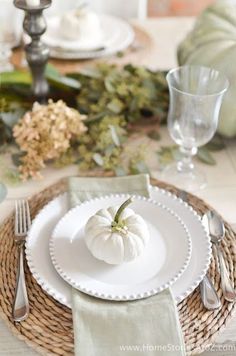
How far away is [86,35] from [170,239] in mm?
740

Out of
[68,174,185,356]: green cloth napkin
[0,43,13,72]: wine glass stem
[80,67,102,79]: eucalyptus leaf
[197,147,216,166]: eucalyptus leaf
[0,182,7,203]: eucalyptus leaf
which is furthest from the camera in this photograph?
[0,43,13,72]: wine glass stem

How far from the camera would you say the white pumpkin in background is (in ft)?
3.40

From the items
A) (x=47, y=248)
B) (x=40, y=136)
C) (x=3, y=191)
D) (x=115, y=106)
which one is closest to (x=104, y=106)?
(x=115, y=106)

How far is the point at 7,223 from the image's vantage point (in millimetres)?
884

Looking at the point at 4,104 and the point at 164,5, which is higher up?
the point at 4,104

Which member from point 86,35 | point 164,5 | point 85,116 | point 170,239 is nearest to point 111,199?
point 170,239

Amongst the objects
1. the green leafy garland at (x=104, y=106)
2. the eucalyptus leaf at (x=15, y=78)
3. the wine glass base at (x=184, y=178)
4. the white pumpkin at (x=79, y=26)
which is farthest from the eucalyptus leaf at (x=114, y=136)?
the white pumpkin at (x=79, y=26)

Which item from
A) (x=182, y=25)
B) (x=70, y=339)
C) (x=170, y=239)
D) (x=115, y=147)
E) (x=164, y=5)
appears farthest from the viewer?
(x=164, y=5)

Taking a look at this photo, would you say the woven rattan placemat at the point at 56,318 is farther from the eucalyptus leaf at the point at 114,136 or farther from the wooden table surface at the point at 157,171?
the eucalyptus leaf at the point at 114,136

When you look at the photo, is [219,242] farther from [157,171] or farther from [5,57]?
[5,57]

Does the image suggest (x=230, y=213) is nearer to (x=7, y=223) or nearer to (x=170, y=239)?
(x=170, y=239)

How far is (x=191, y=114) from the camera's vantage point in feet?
3.23

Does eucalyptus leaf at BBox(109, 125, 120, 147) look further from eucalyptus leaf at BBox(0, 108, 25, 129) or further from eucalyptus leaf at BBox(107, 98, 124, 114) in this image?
eucalyptus leaf at BBox(0, 108, 25, 129)

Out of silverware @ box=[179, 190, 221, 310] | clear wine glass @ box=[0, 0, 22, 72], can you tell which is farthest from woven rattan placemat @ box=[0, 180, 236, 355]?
clear wine glass @ box=[0, 0, 22, 72]
